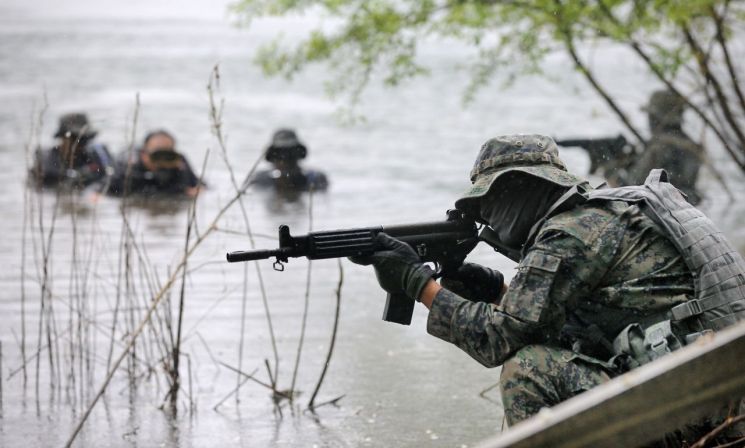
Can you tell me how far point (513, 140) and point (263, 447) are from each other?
71.2 inches

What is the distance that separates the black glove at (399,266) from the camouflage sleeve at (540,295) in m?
0.24

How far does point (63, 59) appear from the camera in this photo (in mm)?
50094

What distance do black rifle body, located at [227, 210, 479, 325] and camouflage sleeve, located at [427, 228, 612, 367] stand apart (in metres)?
0.43

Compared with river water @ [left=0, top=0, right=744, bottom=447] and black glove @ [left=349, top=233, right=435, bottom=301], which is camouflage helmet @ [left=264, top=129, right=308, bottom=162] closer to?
river water @ [left=0, top=0, right=744, bottom=447]

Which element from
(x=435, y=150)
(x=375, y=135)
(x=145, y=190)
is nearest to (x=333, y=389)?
(x=145, y=190)

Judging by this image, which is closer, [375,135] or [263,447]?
[263,447]

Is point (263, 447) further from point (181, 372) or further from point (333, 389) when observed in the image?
point (181, 372)

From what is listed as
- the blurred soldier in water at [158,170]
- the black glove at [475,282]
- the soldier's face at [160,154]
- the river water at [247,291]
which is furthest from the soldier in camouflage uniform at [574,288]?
the soldier's face at [160,154]

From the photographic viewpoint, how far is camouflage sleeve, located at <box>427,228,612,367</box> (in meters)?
3.12

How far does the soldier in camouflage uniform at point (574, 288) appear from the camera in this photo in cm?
312

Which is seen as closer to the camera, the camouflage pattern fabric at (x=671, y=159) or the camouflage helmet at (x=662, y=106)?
the camouflage pattern fabric at (x=671, y=159)

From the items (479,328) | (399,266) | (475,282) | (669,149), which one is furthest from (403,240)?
(669,149)

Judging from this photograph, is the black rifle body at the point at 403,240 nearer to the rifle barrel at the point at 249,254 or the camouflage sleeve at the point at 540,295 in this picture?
the rifle barrel at the point at 249,254

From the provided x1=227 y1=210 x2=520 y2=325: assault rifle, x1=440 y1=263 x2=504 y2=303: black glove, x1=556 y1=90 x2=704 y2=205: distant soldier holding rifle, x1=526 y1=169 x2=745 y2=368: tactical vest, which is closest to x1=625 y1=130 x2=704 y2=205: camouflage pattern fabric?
x1=556 y1=90 x2=704 y2=205: distant soldier holding rifle
